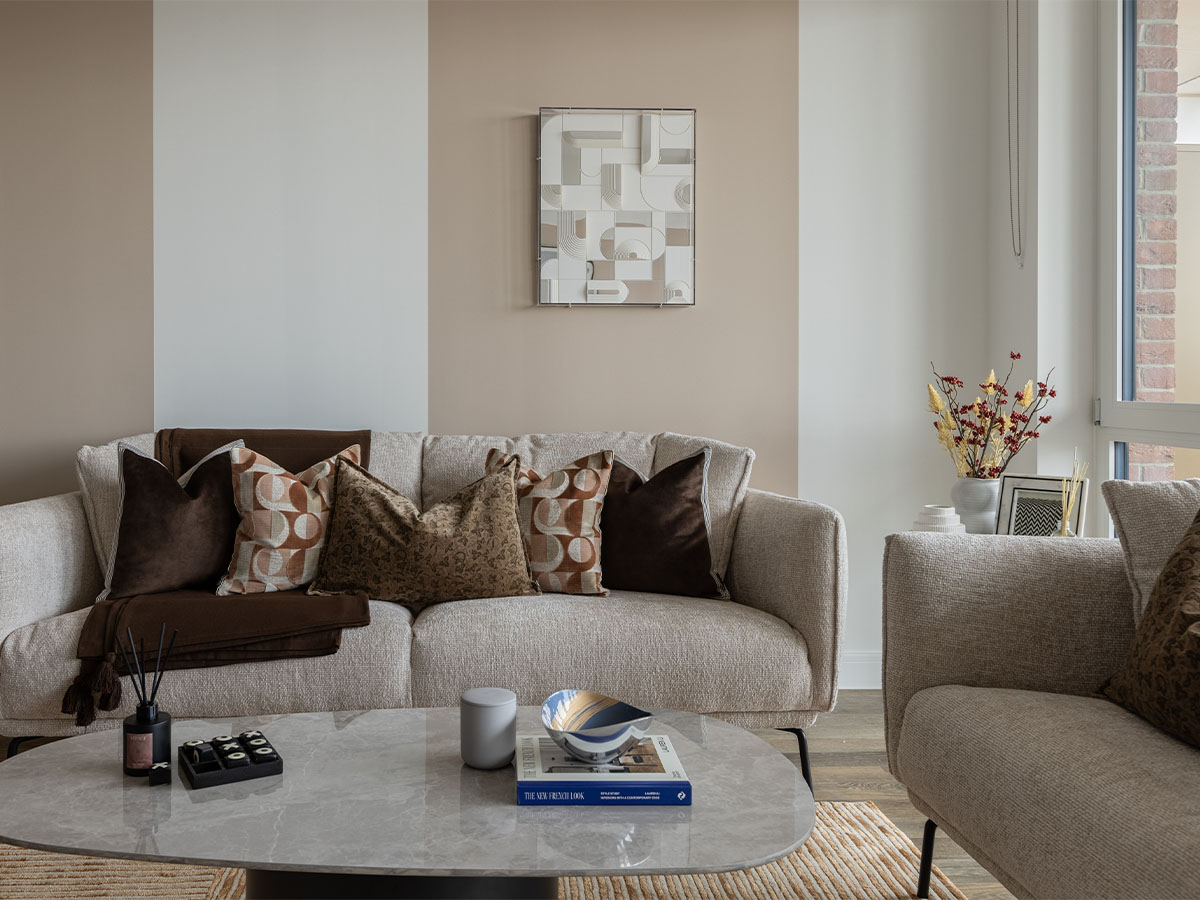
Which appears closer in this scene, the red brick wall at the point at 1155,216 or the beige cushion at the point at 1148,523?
the beige cushion at the point at 1148,523

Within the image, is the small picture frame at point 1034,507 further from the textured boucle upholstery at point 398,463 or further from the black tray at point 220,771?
the black tray at point 220,771

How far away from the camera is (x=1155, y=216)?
286 centimetres

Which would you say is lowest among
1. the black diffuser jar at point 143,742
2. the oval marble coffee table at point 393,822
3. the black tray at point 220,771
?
the oval marble coffee table at point 393,822

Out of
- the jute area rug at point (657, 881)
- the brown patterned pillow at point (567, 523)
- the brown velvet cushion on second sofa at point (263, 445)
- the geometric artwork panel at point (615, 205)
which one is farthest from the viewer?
the geometric artwork panel at point (615, 205)

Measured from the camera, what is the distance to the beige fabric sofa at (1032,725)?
1.22 metres

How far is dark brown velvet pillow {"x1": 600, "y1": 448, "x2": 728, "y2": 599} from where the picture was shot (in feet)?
8.62

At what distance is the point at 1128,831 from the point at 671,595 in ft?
4.94

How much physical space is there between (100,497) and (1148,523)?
2572mm

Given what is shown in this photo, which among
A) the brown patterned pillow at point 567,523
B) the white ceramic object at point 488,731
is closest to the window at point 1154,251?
the brown patterned pillow at point 567,523

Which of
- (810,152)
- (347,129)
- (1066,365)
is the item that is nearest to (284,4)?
(347,129)

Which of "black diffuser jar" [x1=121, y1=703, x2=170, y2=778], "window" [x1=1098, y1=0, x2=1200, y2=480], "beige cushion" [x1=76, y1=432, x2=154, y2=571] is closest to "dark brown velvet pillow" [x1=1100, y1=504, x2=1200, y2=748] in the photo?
"window" [x1=1098, y1=0, x2=1200, y2=480]

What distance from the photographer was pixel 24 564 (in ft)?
7.52

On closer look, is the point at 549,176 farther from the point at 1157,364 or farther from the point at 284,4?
the point at 1157,364

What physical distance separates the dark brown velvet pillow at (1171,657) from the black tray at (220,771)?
1362mm
